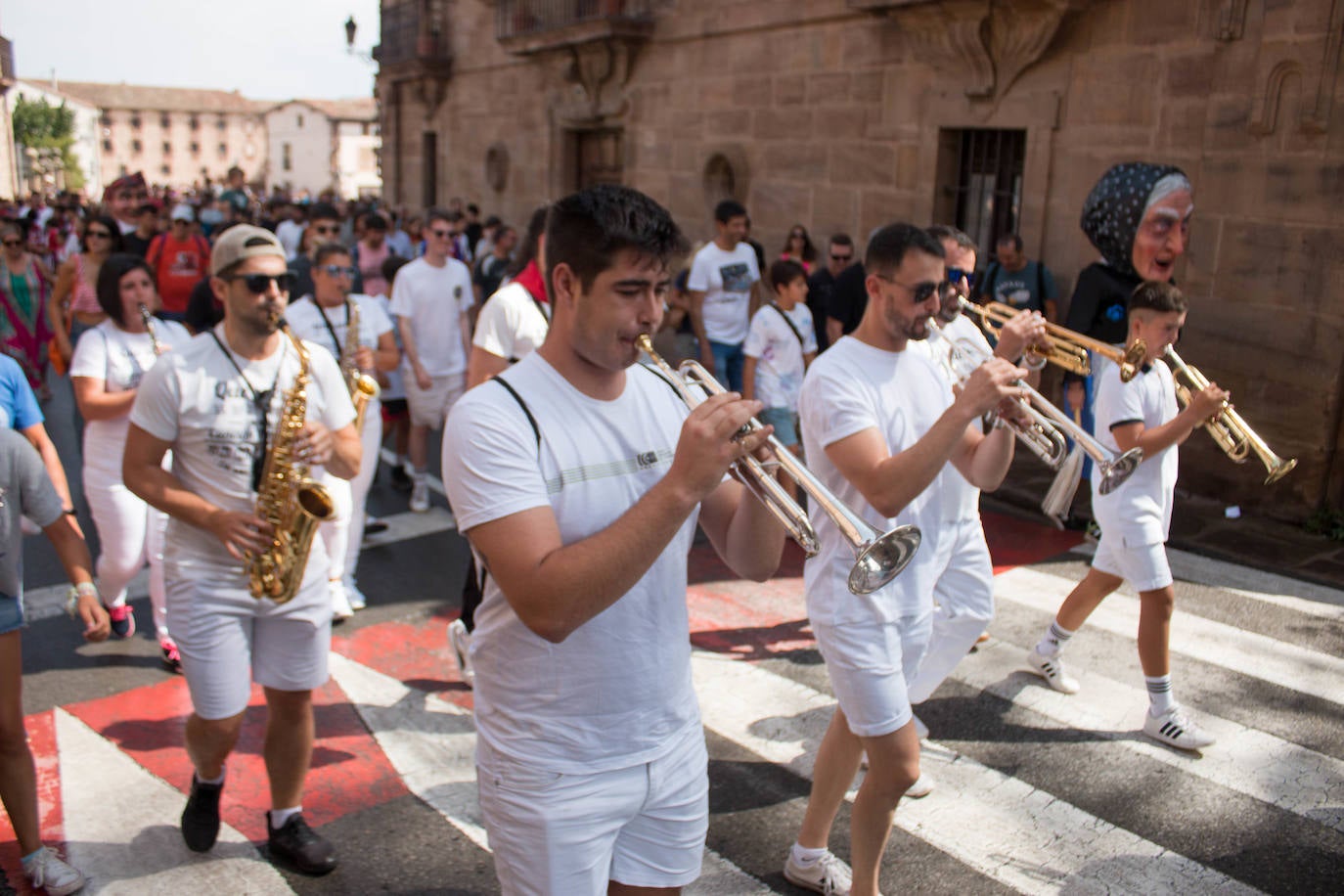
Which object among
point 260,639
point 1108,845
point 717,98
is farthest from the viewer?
point 717,98

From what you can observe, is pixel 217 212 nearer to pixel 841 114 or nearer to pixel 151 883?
pixel 841 114

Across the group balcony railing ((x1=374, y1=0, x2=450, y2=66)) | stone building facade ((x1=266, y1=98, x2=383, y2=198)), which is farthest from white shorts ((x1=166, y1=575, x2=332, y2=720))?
stone building facade ((x1=266, y1=98, x2=383, y2=198))

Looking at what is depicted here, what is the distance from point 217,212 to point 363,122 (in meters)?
72.7

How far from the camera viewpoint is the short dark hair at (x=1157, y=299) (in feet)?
14.8

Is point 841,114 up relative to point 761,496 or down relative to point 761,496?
up

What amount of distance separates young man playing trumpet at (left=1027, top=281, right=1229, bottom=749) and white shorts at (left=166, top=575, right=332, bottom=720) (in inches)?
123

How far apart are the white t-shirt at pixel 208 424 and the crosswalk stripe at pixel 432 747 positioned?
1008mm

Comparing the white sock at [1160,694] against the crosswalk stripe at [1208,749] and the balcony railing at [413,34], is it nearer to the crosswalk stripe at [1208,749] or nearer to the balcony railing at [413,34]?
the crosswalk stripe at [1208,749]

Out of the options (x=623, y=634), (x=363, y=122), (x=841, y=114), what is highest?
(x=363, y=122)

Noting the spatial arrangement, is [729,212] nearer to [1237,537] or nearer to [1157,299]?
[1237,537]

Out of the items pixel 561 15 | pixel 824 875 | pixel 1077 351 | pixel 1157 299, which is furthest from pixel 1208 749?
pixel 561 15

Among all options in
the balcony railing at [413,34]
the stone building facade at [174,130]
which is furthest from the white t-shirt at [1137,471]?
the stone building facade at [174,130]

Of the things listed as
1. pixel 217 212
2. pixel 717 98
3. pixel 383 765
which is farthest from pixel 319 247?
pixel 217 212

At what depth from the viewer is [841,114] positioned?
39.1 feet
